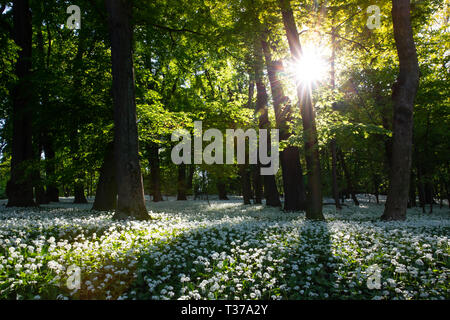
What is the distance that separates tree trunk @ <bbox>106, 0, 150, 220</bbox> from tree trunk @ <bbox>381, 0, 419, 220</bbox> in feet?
33.9

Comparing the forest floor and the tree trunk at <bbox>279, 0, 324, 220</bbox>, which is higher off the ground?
the tree trunk at <bbox>279, 0, 324, 220</bbox>

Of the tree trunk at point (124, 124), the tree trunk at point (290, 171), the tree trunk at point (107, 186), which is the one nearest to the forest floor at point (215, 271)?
the tree trunk at point (124, 124)

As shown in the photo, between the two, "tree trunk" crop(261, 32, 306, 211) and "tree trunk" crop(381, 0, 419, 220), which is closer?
"tree trunk" crop(381, 0, 419, 220)

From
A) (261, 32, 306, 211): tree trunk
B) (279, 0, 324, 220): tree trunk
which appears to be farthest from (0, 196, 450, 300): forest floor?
(261, 32, 306, 211): tree trunk

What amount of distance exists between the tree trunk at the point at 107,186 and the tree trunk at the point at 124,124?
562cm

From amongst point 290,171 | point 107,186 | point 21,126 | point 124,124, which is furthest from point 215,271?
point 21,126

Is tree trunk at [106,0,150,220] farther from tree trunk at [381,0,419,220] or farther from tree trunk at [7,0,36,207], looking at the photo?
tree trunk at [381,0,419,220]

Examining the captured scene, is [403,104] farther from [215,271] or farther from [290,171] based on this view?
[215,271]

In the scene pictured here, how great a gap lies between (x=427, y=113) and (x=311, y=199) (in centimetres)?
1312

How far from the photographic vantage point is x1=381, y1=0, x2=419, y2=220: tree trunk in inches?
440

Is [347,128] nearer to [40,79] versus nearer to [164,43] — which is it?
[164,43]
